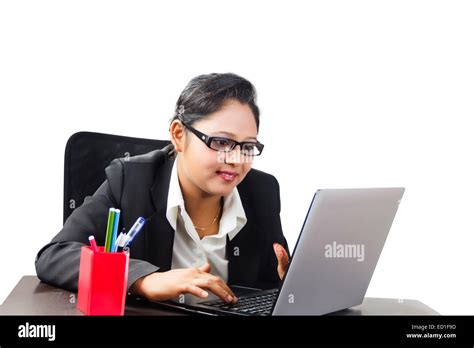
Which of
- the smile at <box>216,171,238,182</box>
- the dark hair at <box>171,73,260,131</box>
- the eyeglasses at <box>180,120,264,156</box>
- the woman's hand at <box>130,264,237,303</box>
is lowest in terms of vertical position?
the woman's hand at <box>130,264,237,303</box>

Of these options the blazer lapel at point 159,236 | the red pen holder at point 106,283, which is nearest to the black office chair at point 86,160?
the blazer lapel at point 159,236

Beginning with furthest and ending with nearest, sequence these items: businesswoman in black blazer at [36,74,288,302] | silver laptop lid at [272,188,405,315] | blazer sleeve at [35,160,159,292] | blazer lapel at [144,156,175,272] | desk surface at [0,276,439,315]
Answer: blazer lapel at [144,156,175,272] → businesswoman in black blazer at [36,74,288,302] → blazer sleeve at [35,160,159,292] → desk surface at [0,276,439,315] → silver laptop lid at [272,188,405,315]

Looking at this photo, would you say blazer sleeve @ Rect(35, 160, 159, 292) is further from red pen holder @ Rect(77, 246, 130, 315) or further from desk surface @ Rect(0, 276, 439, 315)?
red pen holder @ Rect(77, 246, 130, 315)

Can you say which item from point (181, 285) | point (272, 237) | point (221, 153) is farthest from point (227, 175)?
point (181, 285)

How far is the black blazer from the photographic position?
65.7 inches

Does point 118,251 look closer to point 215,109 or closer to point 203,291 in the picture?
point 203,291

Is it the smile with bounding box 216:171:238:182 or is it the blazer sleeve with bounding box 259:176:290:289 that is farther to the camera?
the blazer sleeve with bounding box 259:176:290:289

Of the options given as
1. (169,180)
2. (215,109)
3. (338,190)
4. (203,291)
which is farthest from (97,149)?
(338,190)

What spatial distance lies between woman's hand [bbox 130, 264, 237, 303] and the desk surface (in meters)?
0.04

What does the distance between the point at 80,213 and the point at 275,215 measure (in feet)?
2.24

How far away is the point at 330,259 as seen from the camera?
143 centimetres

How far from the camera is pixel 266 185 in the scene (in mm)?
2283

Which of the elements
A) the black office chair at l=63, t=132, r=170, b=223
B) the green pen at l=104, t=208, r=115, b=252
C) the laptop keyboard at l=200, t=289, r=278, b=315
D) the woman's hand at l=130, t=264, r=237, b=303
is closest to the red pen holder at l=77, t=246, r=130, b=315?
the green pen at l=104, t=208, r=115, b=252

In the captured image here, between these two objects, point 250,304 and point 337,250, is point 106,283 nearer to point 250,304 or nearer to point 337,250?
point 250,304
